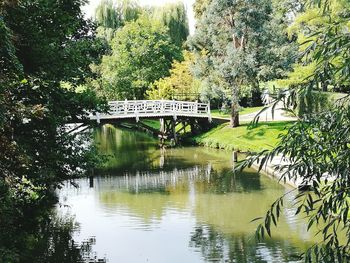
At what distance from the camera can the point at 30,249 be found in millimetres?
14203

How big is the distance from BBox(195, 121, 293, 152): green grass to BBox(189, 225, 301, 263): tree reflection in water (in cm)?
1489

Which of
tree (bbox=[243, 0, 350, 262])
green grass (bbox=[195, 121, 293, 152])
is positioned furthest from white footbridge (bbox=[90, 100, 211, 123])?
tree (bbox=[243, 0, 350, 262])

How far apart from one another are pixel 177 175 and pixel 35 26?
532 inches

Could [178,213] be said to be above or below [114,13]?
below

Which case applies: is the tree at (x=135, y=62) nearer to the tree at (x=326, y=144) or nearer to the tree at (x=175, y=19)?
the tree at (x=175, y=19)

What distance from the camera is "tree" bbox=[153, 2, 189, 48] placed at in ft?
171

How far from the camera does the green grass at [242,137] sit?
30.4m

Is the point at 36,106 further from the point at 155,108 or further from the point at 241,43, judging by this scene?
the point at 155,108

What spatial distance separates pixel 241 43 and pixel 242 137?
19.7ft

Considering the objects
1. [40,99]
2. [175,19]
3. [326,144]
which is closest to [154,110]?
[175,19]

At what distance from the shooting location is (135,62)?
44.8 metres

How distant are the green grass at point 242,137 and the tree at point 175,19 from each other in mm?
19881

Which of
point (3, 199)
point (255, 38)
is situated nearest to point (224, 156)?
point (255, 38)

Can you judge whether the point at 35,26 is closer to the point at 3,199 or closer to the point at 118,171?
the point at 3,199
